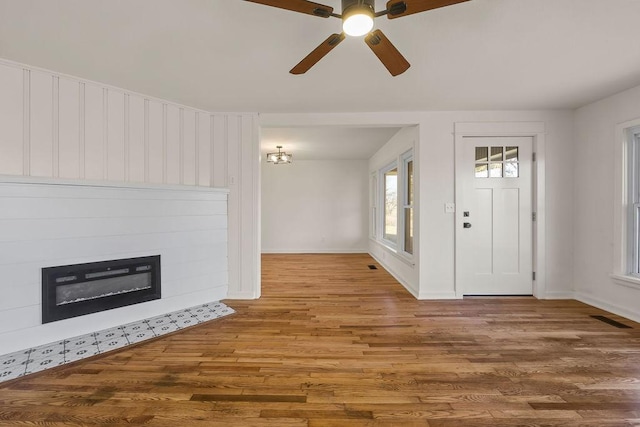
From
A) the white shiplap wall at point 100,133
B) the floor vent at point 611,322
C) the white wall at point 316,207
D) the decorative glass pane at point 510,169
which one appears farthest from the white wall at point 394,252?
the white shiplap wall at point 100,133

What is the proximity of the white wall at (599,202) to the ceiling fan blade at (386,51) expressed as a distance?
9.53 feet

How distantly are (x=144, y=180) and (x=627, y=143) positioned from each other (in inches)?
210

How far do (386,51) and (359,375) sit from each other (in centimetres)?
218

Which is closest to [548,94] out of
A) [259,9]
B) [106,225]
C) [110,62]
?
[259,9]

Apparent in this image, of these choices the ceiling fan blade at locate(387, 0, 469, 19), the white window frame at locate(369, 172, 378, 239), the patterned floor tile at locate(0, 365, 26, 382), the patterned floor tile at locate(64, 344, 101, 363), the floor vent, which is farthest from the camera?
the white window frame at locate(369, 172, 378, 239)

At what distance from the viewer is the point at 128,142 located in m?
3.03

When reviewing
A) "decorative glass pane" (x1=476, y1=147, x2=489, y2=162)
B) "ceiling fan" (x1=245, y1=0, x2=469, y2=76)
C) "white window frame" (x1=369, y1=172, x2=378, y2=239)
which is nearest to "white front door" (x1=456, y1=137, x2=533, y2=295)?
"decorative glass pane" (x1=476, y1=147, x2=489, y2=162)

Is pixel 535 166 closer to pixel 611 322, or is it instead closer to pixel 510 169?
pixel 510 169

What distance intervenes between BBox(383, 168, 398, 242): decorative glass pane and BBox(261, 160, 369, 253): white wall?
3.65 ft

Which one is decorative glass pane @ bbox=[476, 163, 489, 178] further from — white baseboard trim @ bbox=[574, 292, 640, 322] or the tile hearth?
the tile hearth

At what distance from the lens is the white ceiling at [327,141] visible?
457cm

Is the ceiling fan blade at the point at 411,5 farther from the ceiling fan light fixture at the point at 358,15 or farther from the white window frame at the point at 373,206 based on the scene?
the white window frame at the point at 373,206

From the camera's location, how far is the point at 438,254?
11.9ft

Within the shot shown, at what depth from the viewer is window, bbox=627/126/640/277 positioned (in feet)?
9.70
